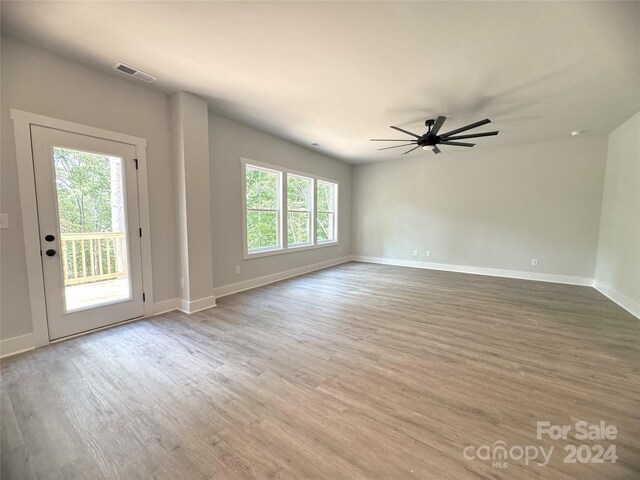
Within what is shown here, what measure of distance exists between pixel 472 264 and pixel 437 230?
1.11m

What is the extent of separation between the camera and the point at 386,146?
18.5 feet

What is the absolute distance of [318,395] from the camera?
1.93m

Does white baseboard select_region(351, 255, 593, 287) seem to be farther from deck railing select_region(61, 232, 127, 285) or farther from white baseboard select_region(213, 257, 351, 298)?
deck railing select_region(61, 232, 127, 285)

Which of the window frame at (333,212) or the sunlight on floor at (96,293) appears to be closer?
the sunlight on floor at (96,293)

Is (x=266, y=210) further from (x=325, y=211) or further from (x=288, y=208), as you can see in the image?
(x=325, y=211)

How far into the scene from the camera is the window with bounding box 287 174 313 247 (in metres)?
5.79

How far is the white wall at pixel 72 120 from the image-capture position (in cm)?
238

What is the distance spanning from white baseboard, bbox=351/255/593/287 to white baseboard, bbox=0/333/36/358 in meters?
6.63

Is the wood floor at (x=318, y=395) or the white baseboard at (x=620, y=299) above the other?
the white baseboard at (x=620, y=299)

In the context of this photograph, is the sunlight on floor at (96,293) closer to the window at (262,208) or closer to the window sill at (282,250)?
the window sill at (282,250)

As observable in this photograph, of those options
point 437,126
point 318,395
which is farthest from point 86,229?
point 437,126

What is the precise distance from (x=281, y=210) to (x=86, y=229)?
3107 mm

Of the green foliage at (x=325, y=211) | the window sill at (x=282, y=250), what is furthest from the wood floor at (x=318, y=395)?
the green foliage at (x=325, y=211)

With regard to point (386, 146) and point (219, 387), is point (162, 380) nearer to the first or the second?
point (219, 387)
